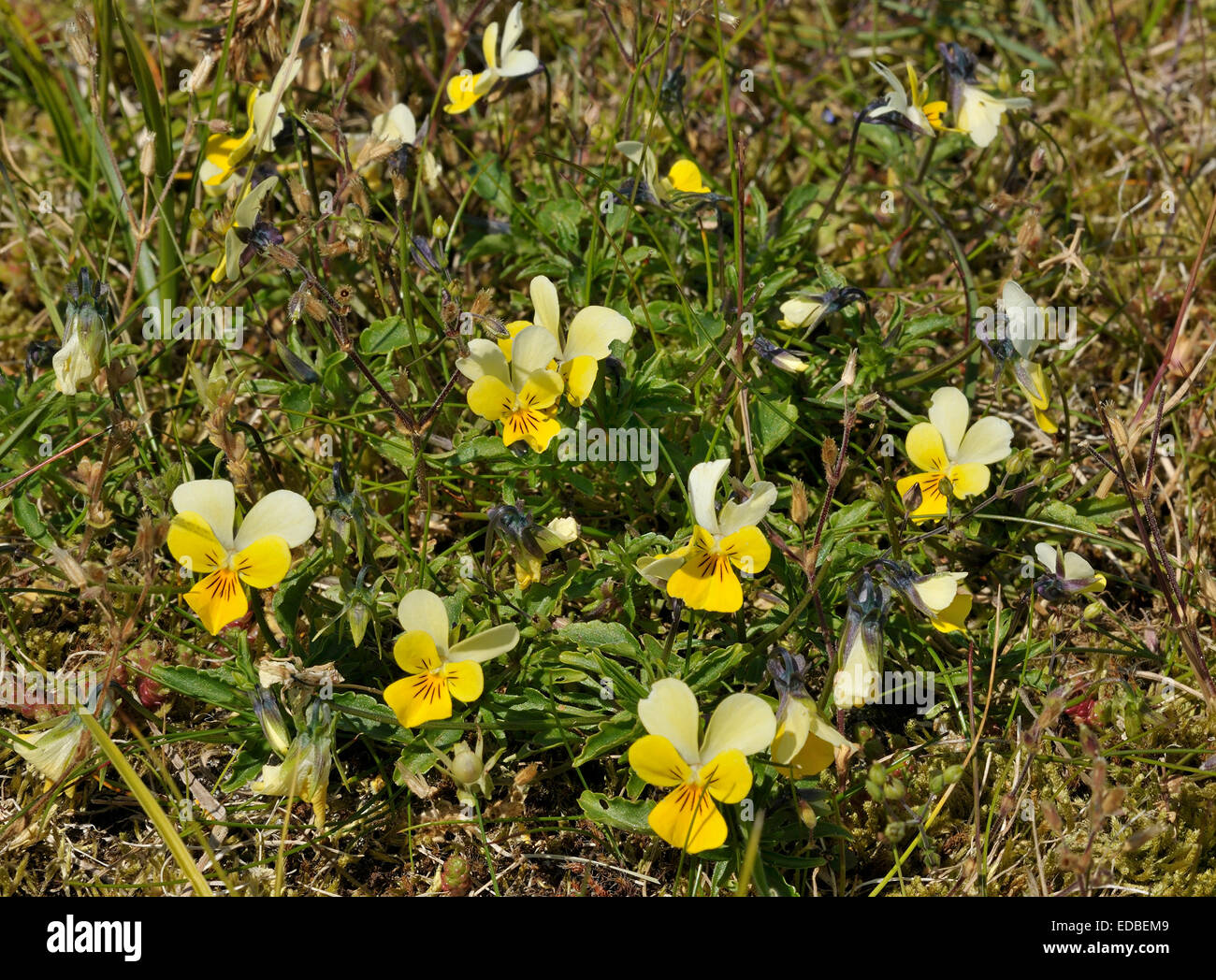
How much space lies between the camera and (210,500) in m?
1.93

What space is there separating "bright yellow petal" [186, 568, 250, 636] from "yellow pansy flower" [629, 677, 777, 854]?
0.74 m

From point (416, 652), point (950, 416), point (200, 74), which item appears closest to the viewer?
point (416, 652)

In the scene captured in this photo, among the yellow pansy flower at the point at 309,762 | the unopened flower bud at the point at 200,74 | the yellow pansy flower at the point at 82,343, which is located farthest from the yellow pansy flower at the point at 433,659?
the unopened flower bud at the point at 200,74

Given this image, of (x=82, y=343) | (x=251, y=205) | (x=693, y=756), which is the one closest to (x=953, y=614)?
(x=693, y=756)

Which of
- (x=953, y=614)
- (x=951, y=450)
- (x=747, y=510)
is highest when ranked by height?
(x=951, y=450)

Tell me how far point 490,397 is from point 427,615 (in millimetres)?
440

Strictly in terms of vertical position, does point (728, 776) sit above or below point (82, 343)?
below

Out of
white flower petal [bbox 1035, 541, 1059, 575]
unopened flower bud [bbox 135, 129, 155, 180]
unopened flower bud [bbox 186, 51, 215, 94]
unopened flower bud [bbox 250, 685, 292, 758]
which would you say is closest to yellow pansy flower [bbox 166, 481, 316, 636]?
unopened flower bud [bbox 250, 685, 292, 758]

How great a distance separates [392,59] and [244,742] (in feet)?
6.41

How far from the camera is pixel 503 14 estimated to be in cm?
363

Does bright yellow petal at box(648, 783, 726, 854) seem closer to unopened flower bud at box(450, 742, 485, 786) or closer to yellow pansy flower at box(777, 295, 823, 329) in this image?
unopened flower bud at box(450, 742, 485, 786)

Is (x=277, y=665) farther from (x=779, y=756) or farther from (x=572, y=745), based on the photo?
(x=779, y=756)

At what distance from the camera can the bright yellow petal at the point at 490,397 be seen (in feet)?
6.76

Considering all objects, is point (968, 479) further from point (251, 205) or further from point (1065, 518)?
point (251, 205)
